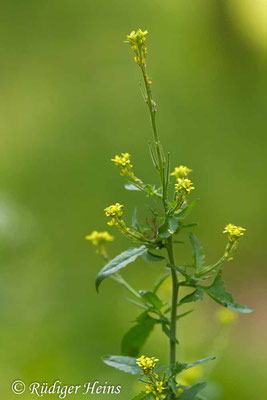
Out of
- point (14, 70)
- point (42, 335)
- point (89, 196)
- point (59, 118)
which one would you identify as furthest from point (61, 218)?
point (14, 70)

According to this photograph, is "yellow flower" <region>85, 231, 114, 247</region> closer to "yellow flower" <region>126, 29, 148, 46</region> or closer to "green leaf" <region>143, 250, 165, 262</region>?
"green leaf" <region>143, 250, 165, 262</region>

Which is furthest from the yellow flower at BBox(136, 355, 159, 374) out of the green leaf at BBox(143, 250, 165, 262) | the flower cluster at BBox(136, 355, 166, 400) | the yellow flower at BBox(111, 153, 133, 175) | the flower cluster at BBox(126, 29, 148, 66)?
the flower cluster at BBox(126, 29, 148, 66)

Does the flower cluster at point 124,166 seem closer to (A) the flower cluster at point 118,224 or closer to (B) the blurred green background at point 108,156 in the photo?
(A) the flower cluster at point 118,224

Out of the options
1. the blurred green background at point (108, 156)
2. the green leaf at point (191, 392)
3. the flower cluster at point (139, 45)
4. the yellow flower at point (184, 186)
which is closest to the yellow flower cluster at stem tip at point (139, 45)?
the flower cluster at point (139, 45)

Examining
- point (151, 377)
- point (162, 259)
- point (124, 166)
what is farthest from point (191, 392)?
point (124, 166)

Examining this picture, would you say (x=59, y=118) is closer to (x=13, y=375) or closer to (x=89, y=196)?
(x=89, y=196)

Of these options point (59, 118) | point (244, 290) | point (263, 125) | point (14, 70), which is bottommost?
point (244, 290)
